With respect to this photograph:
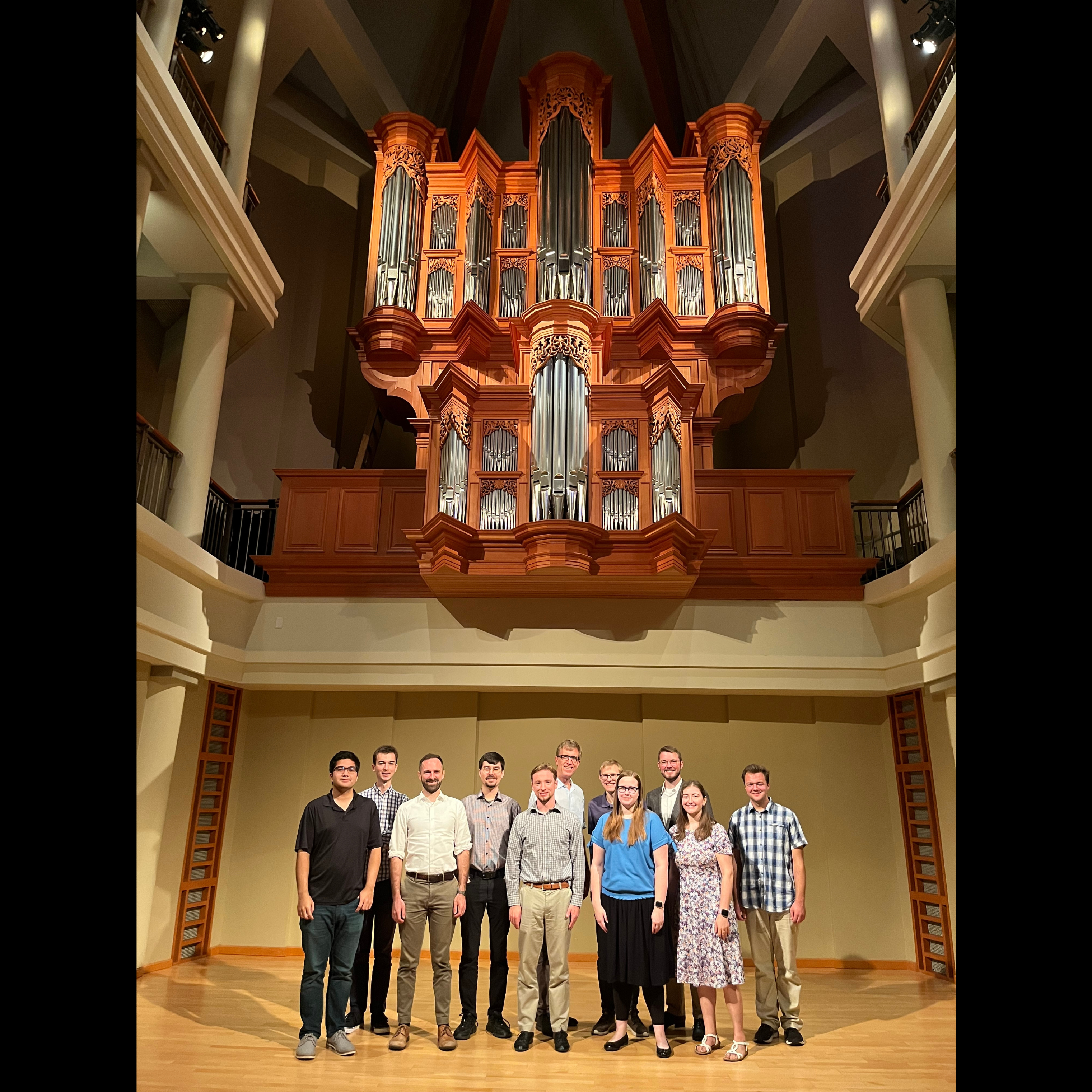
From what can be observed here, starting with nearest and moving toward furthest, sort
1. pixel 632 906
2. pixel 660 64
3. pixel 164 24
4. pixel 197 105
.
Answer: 1. pixel 632 906
2. pixel 164 24
3. pixel 197 105
4. pixel 660 64

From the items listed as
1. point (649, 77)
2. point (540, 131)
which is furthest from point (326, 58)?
point (649, 77)

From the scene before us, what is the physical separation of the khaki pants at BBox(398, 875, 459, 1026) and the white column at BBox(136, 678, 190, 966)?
2655 mm

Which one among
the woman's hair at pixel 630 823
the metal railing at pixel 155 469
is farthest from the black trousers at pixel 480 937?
the metal railing at pixel 155 469

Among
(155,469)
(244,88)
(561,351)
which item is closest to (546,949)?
(155,469)

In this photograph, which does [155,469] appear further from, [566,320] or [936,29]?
[936,29]

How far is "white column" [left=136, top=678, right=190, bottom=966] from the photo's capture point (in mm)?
6082

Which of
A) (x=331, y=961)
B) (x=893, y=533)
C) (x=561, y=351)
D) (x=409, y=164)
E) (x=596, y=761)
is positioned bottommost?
(x=331, y=961)

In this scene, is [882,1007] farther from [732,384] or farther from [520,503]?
[732,384]

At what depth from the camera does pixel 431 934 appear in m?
4.16

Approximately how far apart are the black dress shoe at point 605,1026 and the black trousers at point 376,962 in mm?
1111

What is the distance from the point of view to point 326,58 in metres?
9.65

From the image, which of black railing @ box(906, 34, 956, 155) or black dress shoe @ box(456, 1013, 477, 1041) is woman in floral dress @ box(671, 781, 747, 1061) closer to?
black dress shoe @ box(456, 1013, 477, 1041)

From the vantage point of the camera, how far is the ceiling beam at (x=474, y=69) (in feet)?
30.9

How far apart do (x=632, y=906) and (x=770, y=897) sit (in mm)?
788
